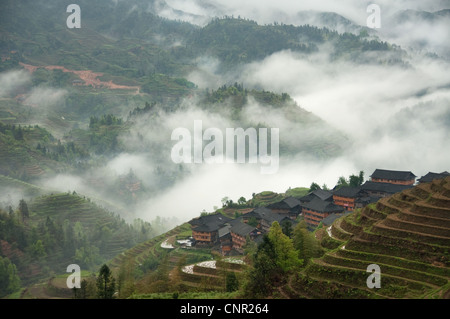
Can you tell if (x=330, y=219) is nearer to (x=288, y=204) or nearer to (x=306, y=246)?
(x=288, y=204)

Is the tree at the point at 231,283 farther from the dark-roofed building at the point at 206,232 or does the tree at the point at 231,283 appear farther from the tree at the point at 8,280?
the tree at the point at 8,280

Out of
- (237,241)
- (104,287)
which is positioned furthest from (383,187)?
(104,287)

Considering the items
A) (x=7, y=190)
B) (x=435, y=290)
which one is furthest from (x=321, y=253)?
(x=7, y=190)

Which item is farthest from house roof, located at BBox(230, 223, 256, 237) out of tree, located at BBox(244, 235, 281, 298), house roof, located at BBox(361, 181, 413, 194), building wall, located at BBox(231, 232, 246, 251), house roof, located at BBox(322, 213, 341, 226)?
tree, located at BBox(244, 235, 281, 298)

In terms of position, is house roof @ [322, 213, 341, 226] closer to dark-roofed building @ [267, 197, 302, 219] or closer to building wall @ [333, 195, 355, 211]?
building wall @ [333, 195, 355, 211]

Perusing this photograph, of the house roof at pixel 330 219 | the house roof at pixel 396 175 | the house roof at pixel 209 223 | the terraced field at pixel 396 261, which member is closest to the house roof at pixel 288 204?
the house roof at pixel 209 223

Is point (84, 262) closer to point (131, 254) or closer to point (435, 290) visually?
point (131, 254)
